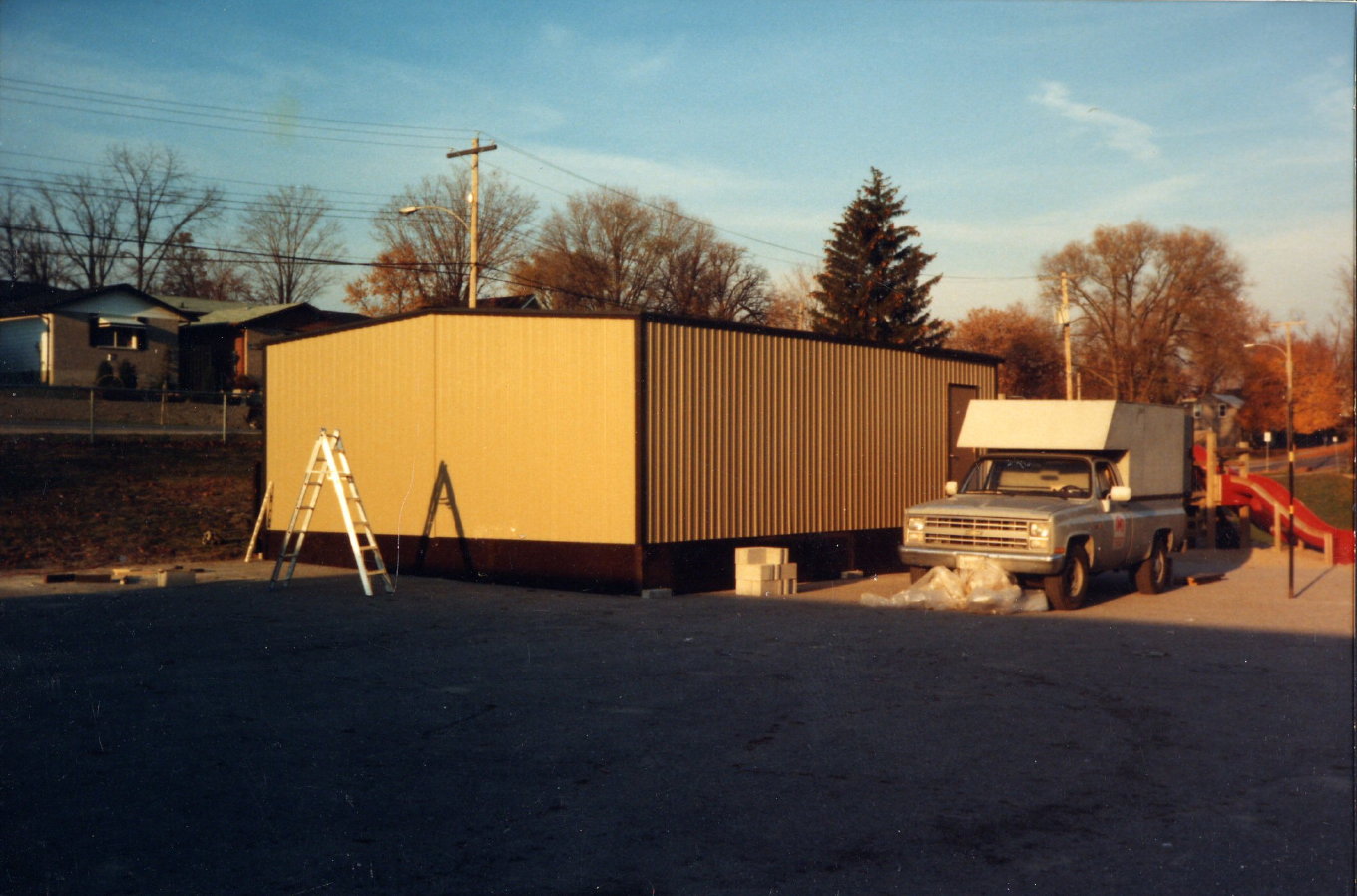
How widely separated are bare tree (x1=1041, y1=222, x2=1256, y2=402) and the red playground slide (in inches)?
1305

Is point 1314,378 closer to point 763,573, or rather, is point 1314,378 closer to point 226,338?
point 763,573

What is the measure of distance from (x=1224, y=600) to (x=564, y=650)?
9674mm

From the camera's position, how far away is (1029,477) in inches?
598

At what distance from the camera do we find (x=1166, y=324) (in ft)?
206

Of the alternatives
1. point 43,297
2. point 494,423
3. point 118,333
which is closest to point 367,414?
point 494,423

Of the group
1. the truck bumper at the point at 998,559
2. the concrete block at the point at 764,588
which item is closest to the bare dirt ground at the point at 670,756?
the truck bumper at the point at 998,559

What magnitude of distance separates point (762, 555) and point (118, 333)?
4070 centimetres

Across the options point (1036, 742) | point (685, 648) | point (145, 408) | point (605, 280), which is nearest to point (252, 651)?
point (685, 648)

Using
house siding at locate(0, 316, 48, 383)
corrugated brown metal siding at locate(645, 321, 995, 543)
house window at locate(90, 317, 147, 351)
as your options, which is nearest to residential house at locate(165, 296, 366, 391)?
house window at locate(90, 317, 147, 351)

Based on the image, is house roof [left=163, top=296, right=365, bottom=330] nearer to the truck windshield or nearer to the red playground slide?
the red playground slide

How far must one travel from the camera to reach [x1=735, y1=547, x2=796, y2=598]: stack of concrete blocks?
612 inches

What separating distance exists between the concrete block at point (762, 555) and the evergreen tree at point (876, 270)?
3315 cm

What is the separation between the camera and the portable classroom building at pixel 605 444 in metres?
15.4

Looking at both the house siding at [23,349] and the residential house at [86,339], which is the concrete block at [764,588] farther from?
the house siding at [23,349]
